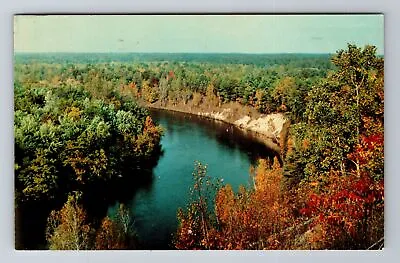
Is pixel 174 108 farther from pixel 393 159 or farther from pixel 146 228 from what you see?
pixel 393 159

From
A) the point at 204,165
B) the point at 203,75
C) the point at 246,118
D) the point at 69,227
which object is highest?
the point at 203,75

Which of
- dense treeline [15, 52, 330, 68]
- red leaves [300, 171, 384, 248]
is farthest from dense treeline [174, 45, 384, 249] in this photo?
dense treeline [15, 52, 330, 68]

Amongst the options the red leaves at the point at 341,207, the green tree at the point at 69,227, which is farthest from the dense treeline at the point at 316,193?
the green tree at the point at 69,227

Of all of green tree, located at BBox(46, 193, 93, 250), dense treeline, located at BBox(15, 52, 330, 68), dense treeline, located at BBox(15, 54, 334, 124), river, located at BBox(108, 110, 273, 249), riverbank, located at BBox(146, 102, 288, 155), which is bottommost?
green tree, located at BBox(46, 193, 93, 250)

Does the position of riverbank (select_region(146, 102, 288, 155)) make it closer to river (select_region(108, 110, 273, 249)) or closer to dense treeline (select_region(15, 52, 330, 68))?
river (select_region(108, 110, 273, 249))

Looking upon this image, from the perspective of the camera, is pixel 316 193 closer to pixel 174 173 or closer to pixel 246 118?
pixel 246 118

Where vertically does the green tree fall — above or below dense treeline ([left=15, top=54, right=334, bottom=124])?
below

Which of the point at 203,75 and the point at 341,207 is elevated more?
the point at 203,75

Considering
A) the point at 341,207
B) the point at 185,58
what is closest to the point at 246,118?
the point at 185,58
